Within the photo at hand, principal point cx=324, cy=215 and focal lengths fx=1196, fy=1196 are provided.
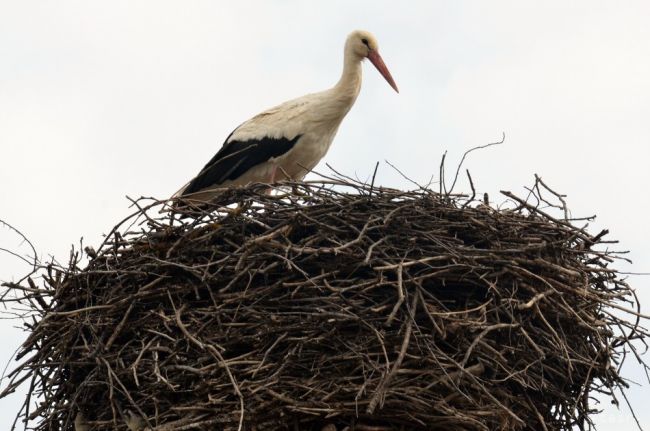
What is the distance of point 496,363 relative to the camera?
18.6 ft

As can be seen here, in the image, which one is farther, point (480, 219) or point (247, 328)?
point (480, 219)

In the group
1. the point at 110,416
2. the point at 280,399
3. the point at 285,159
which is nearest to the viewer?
the point at 280,399

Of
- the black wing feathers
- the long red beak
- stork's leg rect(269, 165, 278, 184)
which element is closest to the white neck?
the long red beak

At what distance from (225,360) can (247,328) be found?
197 mm

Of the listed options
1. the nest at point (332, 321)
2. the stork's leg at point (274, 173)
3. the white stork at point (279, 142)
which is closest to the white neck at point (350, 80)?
the white stork at point (279, 142)

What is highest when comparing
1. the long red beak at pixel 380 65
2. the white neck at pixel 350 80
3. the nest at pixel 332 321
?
the long red beak at pixel 380 65

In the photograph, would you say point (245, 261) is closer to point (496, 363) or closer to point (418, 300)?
point (418, 300)

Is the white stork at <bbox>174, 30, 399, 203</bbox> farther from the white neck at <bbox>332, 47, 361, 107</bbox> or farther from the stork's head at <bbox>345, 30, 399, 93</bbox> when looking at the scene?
the stork's head at <bbox>345, 30, 399, 93</bbox>

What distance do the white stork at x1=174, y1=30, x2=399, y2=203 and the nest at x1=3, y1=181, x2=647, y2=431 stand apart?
1352 mm

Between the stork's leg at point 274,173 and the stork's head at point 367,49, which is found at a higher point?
the stork's head at point 367,49

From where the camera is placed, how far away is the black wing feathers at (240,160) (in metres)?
7.71

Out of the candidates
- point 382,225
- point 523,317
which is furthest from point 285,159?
point 523,317

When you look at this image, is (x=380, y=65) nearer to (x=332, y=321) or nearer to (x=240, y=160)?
(x=240, y=160)

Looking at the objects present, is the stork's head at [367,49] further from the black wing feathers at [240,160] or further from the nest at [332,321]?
the nest at [332,321]
